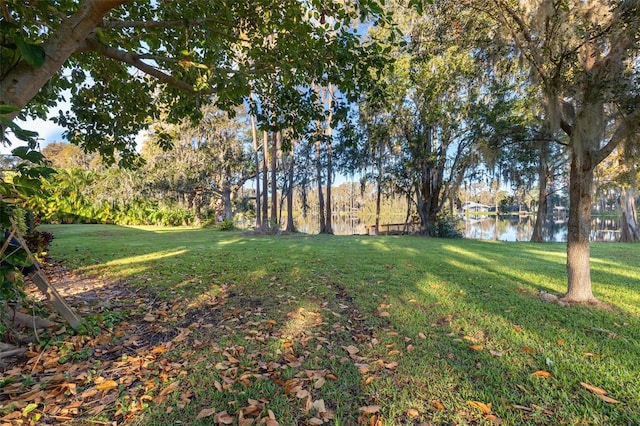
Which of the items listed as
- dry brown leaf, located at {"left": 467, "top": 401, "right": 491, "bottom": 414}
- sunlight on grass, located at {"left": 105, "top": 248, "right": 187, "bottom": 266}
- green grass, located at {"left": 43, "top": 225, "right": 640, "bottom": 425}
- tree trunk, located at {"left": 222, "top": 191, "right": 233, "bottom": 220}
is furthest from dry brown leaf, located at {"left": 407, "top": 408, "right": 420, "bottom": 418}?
→ tree trunk, located at {"left": 222, "top": 191, "right": 233, "bottom": 220}

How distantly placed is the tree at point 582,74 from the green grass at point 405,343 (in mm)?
1205

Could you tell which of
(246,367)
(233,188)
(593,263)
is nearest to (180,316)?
(246,367)

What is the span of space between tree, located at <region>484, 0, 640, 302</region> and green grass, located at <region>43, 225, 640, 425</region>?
3.95 feet

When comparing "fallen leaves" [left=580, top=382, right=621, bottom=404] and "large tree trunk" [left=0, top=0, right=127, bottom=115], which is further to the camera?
"large tree trunk" [left=0, top=0, right=127, bottom=115]

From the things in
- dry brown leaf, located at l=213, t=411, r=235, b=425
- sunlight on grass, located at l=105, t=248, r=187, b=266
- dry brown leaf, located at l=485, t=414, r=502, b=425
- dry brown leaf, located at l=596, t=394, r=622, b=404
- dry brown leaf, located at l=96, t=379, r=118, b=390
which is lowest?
dry brown leaf, located at l=485, t=414, r=502, b=425

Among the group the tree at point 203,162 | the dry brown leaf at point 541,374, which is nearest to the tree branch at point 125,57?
the dry brown leaf at point 541,374

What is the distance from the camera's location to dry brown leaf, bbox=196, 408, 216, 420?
6.11ft

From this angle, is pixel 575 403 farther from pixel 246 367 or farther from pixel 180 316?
pixel 180 316

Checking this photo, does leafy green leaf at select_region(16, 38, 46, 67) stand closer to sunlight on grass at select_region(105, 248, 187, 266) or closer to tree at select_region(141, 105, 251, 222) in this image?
sunlight on grass at select_region(105, 248, 187, 266)

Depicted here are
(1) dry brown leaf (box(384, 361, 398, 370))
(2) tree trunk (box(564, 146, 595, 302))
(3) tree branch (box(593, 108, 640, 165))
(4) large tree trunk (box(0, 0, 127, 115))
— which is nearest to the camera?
(4) large tree trunk (box(0, 0, 127, 115))

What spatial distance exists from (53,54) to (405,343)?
378cm

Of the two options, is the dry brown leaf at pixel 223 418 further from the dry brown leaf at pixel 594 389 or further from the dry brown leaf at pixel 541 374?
the dry brown leaf at pixel 594 389

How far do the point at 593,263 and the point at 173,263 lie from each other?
939 centimetres

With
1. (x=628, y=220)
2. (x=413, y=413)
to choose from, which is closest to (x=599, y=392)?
(x=413, y=413)
